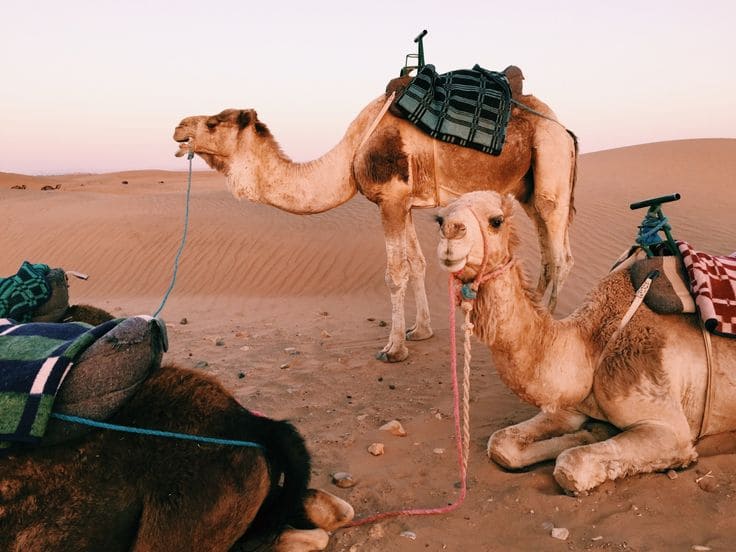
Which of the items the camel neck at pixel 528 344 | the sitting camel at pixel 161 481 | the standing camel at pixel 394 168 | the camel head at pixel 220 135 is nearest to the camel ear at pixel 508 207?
the camel neck at pixel 528 344

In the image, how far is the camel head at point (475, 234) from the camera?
2699mm

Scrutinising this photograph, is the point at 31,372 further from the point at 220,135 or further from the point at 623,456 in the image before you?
the point at 220,135

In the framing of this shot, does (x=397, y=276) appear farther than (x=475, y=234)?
Yes

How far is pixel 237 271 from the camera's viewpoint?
11.3 metres

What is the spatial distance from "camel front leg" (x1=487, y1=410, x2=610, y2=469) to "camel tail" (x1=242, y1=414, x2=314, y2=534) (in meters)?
1.44

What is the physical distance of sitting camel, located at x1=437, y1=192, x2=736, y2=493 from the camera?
301cm

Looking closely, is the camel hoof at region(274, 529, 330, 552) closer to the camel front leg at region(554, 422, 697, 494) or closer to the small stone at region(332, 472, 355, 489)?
the small stone at region(332, 472, 355, 489)

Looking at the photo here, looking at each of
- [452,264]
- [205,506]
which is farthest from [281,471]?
[452,264]

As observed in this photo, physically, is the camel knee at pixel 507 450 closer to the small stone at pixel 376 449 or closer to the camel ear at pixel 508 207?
the small stone at pixel 376 449

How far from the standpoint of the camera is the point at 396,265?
6.05 metres

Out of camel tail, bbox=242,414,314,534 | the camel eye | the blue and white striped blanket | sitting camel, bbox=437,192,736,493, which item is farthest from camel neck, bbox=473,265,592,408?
the blue and white striped blanket

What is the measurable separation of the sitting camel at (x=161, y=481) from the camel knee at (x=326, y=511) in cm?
34

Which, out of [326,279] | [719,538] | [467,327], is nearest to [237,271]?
[326,279]

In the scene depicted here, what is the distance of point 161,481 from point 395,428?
2450 millimetres
